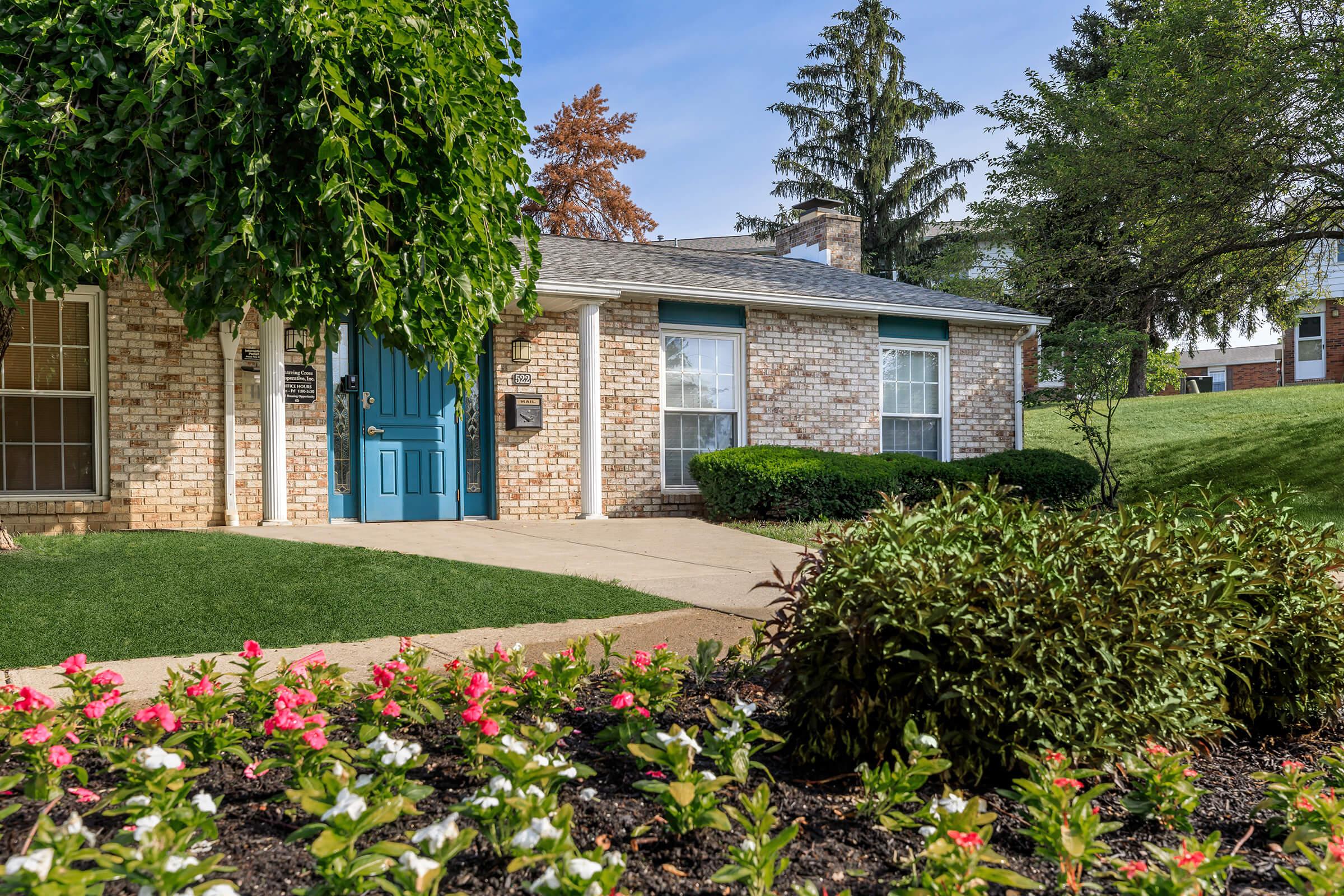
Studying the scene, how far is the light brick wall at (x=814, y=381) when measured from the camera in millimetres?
11664

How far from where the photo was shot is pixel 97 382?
28.0 feet

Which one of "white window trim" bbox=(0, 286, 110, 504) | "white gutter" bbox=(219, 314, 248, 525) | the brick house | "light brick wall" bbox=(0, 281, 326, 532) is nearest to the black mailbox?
the brick house

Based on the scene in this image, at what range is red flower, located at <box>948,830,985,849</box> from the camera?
1.67m

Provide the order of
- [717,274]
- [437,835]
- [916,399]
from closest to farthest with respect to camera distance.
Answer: [437,835]
[717,274]
[916,399]

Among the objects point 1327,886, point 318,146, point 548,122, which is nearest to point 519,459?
point 318,146

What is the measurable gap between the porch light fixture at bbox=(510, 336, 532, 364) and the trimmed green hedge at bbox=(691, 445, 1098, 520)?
7.65 ft

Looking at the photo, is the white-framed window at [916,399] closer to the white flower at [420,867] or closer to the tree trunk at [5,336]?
the tree trunk at [5,336]

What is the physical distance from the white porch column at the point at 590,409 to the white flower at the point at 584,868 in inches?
341

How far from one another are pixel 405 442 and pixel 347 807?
329 inches

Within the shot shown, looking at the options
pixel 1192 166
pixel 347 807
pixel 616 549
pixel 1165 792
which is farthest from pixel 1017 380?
pixel 347 807

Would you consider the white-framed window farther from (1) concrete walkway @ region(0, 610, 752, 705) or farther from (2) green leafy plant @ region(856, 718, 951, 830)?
(2) green leafy plant @ region(856, 718, 951, 830)

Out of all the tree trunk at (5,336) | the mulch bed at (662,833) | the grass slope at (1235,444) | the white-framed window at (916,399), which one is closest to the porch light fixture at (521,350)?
the tree trunk at (5,336)

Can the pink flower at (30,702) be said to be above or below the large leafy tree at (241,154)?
below

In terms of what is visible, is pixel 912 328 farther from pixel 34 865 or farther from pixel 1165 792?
pixel 34 865
